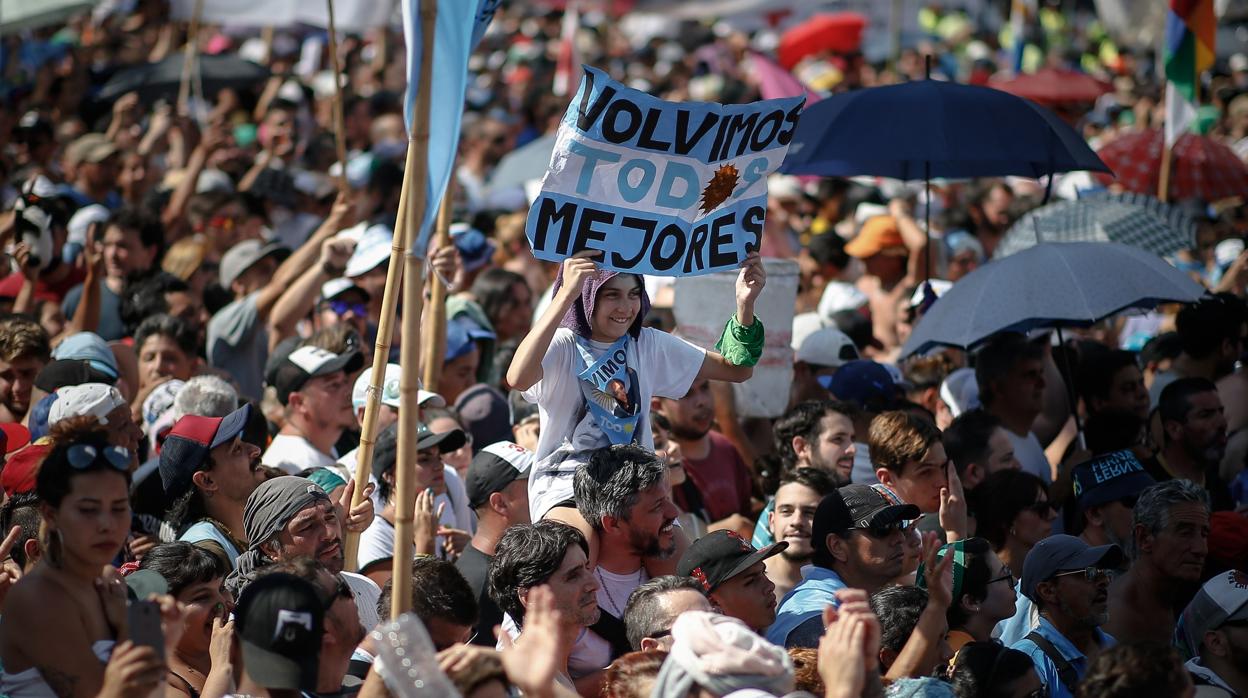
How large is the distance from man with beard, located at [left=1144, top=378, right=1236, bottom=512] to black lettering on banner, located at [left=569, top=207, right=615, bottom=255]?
10.6 ft

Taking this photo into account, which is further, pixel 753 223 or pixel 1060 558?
pixel 753 223

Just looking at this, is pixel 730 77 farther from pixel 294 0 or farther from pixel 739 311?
pixel 739 311

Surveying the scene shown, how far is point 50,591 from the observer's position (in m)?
3.78

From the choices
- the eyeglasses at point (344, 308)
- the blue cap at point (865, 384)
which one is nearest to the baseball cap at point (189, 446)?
the eyeglasses at point (344, 308)

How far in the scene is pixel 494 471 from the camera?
19.6ft

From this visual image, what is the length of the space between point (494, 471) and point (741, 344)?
1.11m

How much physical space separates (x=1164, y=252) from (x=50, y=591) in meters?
7.70

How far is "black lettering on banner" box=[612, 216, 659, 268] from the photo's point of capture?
553 cm

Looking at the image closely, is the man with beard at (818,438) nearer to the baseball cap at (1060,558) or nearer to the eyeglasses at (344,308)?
the baseball cap at (1060,558)

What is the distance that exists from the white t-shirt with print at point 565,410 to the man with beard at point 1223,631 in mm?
2031

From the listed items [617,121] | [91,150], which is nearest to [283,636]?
[617,121]

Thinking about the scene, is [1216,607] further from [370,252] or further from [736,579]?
[370,252]

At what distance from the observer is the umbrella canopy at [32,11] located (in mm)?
11602

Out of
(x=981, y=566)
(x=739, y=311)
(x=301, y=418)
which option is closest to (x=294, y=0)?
(x=301, y=418)
